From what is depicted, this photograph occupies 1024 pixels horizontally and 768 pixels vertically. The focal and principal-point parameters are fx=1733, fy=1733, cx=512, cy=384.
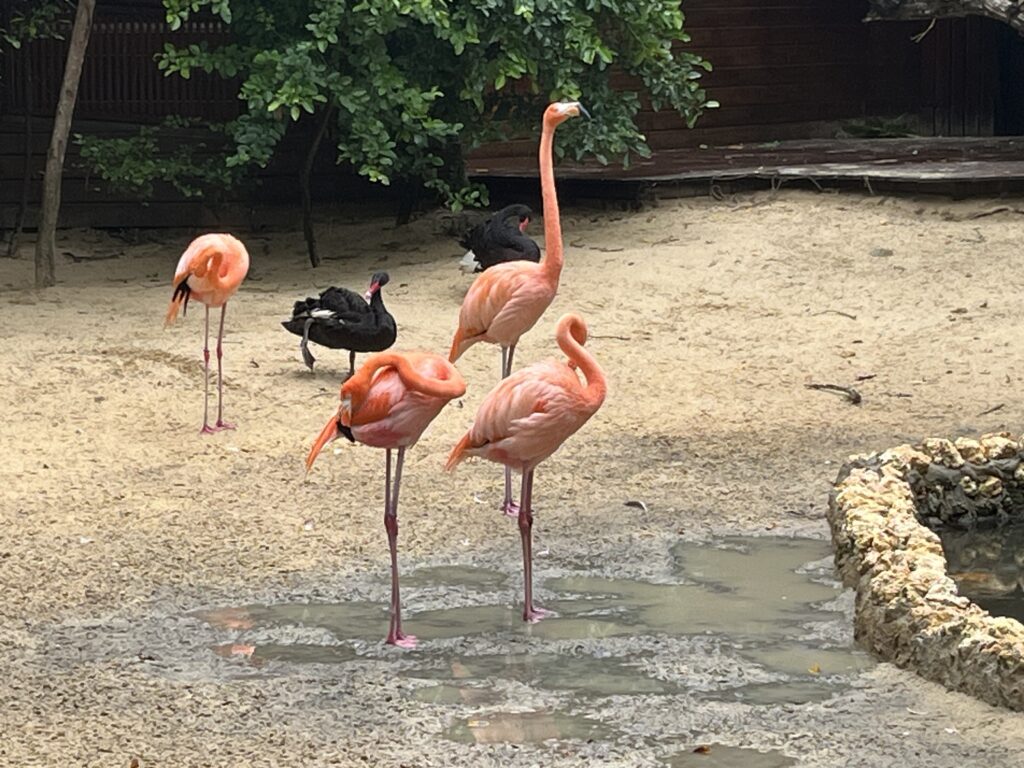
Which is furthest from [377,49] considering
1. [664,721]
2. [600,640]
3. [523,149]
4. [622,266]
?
[664,721]

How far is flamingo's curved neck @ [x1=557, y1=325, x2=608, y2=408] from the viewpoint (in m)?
6.05

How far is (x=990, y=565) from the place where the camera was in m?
6.70

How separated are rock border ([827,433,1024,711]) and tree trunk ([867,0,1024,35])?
240 inches

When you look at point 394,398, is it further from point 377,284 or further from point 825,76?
point 825,76

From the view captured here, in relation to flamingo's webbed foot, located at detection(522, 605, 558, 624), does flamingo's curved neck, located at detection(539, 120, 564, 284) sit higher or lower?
higher

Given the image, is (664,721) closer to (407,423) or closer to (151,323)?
(407,423)

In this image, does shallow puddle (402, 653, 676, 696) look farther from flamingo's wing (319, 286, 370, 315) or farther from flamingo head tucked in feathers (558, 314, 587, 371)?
flamingo's wing (319, 286, 370, 315)

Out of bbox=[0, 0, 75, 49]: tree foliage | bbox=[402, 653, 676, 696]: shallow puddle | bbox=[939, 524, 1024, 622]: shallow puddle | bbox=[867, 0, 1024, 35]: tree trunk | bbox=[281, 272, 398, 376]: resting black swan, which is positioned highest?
bbox=[867, 0, 1024, 35]: tree trunk

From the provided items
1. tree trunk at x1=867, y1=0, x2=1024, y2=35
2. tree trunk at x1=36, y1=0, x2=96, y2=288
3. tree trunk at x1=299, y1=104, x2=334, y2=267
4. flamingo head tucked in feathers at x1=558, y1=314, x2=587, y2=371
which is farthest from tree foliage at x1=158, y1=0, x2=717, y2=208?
flamingo head tucked in feathers at x1=558, y1=314, x2=587, y2=371

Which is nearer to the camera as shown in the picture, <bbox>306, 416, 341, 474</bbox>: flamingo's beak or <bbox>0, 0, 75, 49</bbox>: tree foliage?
<bbox>306, 416, 341, 474</bbox>: flamingo's beak

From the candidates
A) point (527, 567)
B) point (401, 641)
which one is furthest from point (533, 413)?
point (401, 641)

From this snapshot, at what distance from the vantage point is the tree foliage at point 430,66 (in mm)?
11117

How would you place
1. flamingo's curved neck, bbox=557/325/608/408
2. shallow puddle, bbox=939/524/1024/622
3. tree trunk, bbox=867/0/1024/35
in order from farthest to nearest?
1. tree trunk, bbox=867/0/1024/35
2. shallow puddle, bbox=939/524/1024/622
3. flamingo's curved neck, bbox=557/325/608/408

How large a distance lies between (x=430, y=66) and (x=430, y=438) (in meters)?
4.29
